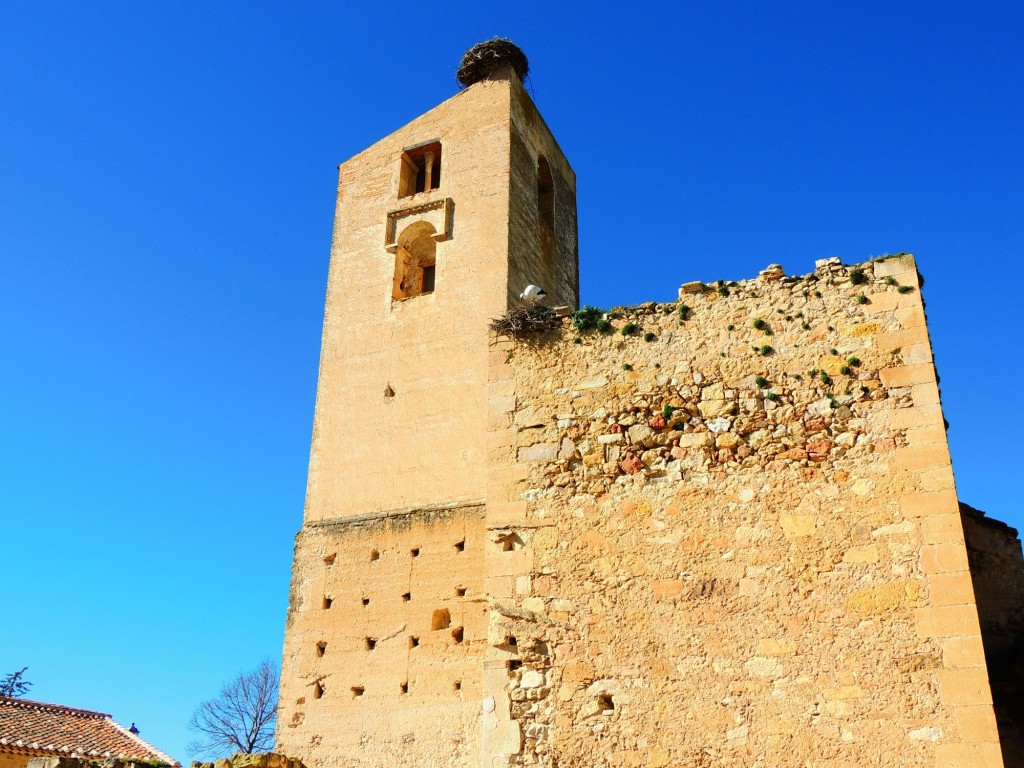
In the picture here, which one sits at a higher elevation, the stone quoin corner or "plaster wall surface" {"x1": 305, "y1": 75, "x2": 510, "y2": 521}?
"plaster wall surface" {"x1": 305, "y1": 75, "x2": 510, "y2": 521}

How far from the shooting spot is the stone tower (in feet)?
32.4

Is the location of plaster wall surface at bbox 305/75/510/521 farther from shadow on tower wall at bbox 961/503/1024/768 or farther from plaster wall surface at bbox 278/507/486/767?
shadow on tower wall at bbox 961/503/1024/768

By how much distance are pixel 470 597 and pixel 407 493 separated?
65.3 inches

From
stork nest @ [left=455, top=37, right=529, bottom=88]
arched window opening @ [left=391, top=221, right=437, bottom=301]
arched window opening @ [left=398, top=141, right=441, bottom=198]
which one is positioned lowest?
arched window opening @ [left=391, top=221, right=437, bottom=301]

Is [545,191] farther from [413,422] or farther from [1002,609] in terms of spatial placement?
[1002,609]

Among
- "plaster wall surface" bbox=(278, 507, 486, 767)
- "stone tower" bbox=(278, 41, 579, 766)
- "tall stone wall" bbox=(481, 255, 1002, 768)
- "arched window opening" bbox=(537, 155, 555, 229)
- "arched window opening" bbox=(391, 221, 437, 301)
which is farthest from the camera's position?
"arched window opening" bbox=(537, 155, 555, 229)

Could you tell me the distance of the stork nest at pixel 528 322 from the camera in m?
8.23

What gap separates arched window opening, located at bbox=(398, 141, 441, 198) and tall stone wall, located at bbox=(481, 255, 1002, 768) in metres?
6.73

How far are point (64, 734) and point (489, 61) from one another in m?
12.5

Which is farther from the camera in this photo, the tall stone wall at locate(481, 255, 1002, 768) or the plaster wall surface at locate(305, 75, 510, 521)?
the plaster wall surface at locate(305, 75, 510, 521)

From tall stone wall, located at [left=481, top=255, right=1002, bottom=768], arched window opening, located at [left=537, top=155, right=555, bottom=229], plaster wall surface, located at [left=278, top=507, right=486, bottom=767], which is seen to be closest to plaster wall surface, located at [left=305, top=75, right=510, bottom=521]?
plaster wall surface, located at [left=278, top=507, right=486, bottom=767]

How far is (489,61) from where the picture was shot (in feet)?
47.9

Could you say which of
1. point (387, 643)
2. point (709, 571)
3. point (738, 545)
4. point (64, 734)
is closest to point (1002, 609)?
point (738, 545)

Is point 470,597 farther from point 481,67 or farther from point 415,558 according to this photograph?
point 481,67
